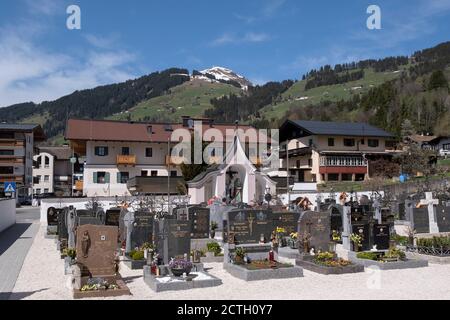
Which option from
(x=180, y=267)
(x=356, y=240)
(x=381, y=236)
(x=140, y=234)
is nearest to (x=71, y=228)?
(x=140, y=234)

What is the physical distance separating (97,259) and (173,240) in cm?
278

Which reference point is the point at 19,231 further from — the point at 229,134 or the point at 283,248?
the point at 229,134

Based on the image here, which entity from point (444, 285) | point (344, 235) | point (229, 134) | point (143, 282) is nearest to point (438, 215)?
point (344, 235)

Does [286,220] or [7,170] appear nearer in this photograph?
[286,220]

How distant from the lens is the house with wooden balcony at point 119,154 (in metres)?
50.7

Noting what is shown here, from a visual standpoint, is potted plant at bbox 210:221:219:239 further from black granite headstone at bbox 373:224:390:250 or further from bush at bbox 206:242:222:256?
black granite headstone at bbox 373:224:390:250

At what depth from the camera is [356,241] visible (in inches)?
617

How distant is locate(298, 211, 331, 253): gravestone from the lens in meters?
15.7

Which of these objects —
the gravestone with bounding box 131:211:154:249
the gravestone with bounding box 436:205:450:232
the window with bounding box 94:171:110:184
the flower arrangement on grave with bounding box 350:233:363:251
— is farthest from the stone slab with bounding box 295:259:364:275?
the window with bounding box 94:171:110:184

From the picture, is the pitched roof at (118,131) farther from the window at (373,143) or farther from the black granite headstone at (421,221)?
the black granite headstone at (421,221)

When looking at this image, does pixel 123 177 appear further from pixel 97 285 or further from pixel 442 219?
pixel 97 285

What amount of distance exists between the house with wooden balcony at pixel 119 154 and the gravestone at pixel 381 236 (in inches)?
1305

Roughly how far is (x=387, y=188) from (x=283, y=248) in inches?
1078

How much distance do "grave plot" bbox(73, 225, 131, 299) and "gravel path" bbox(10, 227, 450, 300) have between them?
486 mm
